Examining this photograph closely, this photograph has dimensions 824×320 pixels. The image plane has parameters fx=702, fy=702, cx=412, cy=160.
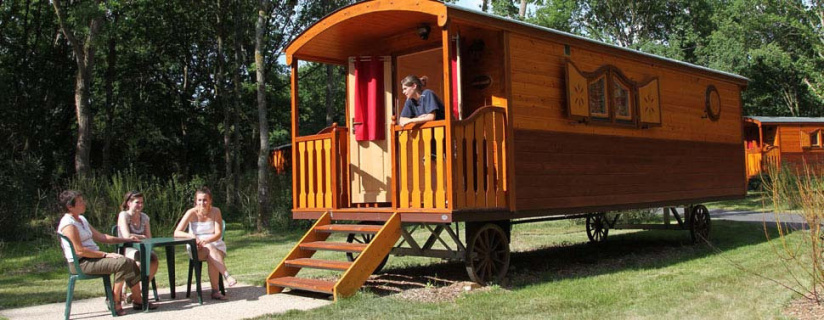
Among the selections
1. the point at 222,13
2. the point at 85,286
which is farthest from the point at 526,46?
the point at 222,13

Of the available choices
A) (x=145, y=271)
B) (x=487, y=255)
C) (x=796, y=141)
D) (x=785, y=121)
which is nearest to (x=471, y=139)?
(x=487, y=255)

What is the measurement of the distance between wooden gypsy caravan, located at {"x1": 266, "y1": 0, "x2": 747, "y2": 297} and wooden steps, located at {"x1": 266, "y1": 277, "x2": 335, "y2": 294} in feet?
0.07

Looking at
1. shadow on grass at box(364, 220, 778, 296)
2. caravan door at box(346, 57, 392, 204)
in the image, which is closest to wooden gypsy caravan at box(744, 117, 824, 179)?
shadow on grass at box(364, 220, 778, 296)

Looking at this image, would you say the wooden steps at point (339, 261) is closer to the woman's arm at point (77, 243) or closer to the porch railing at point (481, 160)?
the porch railing at point (481, 160)

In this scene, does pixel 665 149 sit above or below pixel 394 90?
below

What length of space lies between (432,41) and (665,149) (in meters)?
4.00

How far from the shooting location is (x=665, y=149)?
10047 millimetres

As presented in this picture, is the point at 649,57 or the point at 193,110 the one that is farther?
the point at 193,110

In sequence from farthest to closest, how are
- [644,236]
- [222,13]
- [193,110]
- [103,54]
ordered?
[193,110]
[103,54]
[222,13]
[644,236]

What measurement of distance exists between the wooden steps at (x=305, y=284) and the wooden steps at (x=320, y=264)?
150 millimetres

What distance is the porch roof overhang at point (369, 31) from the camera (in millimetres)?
7254

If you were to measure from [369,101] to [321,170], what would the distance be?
1.06 metres

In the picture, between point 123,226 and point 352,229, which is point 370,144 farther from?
point 123,226

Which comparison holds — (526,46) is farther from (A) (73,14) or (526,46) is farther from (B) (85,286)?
(A) (73,14)
